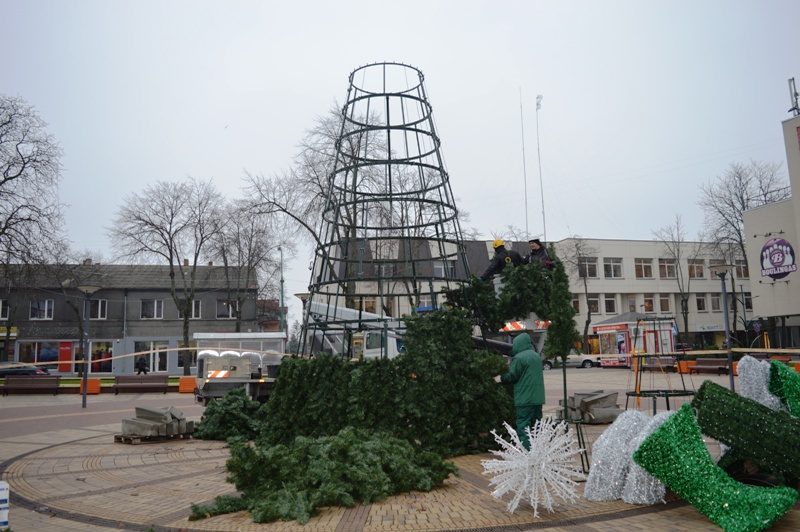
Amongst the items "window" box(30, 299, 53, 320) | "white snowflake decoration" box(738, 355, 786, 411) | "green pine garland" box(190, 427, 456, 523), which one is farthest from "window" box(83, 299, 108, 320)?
"white snowflake decoration" box(738, 355, 786, 411)

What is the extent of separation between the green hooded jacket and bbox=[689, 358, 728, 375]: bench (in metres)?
23.5

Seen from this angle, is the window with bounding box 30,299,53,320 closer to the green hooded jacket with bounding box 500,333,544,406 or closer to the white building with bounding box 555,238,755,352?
the white building with bounding box 555,238,755,352

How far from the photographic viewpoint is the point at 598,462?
6152mm

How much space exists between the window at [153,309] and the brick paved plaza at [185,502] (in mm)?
38340

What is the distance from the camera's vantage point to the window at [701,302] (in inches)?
2372

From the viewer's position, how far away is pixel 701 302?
199 ft

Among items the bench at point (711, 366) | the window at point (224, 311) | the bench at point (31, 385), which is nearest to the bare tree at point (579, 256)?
the bench at point (711, 366)

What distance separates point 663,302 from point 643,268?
159 inches

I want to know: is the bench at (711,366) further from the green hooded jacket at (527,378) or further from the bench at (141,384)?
the bench at (141,384)

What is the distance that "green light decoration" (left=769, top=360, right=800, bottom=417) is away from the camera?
6.12 m

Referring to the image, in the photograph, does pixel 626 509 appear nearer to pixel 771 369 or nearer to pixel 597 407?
pixel 771 369

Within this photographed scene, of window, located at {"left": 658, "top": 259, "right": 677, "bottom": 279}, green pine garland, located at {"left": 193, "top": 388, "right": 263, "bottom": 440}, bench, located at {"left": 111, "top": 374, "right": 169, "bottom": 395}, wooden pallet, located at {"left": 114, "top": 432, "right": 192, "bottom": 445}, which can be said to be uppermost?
window, located at {"left": 658, "top": 259, "right": 677, "bottom": 279}

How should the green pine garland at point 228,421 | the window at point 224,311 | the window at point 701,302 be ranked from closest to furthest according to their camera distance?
1. the green pine garland at point 228,421
2. the window at point 224,311
3. the window at point 701,302

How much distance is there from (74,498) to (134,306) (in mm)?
43803
